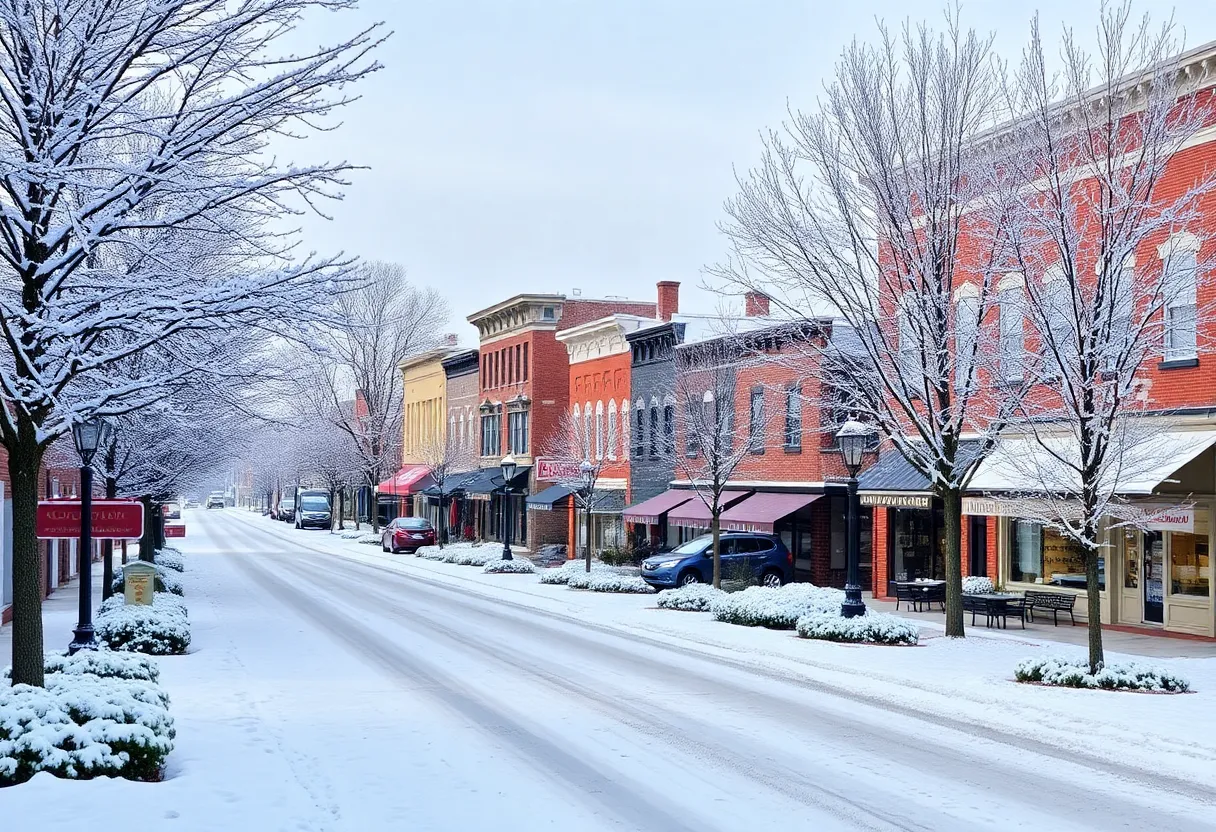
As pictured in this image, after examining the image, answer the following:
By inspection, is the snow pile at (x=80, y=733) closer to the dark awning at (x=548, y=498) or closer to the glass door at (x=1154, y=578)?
the glass door at (x=1154, y=578)

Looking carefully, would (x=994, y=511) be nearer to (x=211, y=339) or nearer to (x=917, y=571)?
(x=917, y=571)


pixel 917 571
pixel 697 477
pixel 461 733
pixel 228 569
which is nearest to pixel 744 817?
pixel 461 733

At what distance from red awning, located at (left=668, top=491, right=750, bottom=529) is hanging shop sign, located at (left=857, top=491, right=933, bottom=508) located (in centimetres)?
764

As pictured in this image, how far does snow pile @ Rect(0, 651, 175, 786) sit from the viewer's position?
359 inches

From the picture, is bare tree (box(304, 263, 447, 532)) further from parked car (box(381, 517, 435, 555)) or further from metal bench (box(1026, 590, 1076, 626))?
metal bench (box(1026, 590, 1076, 626))

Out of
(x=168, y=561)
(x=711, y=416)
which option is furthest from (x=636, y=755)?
(x=168, y=561)

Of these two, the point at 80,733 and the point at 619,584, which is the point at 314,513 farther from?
the point at 80,733

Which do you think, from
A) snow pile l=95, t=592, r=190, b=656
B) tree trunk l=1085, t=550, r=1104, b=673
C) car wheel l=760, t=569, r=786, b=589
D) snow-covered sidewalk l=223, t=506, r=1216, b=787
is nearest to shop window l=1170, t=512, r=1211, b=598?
snow-covered sidewalk l=223, t=506, r=1216, b=787

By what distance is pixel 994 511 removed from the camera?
24.0m

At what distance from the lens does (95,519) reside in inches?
655

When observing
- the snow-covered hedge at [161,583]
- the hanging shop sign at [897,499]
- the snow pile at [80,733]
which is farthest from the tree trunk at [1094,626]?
the snow-covered hedge at [161,583]

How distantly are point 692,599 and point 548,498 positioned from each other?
24411 mm

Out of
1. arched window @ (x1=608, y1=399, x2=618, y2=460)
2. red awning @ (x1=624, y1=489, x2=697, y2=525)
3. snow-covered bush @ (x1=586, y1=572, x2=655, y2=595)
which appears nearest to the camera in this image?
snow-covered bush @ (x1=586, y1=572, x2=655, y2=595)

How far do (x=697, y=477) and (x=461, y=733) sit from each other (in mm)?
23635
